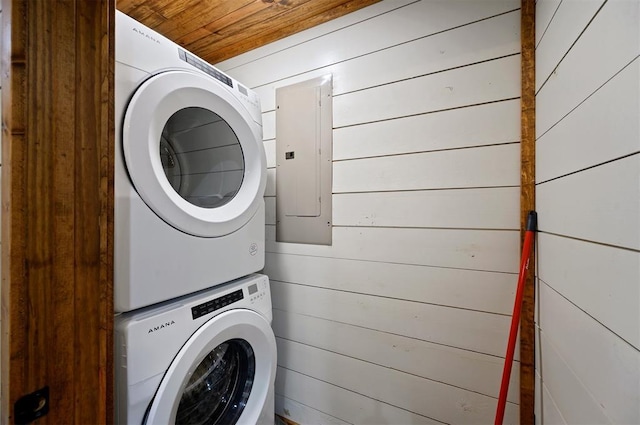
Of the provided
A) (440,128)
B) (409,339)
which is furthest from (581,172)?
(409,339)

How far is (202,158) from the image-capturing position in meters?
1.04

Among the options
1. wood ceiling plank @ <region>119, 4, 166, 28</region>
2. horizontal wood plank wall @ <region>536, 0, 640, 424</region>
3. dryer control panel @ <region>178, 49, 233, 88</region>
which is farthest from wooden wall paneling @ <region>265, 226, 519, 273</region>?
wood ceiling plank @ <region>119, 4, 166, 28</region>

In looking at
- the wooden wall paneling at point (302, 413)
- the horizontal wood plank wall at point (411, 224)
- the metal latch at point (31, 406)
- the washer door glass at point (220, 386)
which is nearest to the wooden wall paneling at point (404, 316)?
the horizontal wood plank wall at point (411, 224)

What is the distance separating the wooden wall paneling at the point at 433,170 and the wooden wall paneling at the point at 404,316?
49cm

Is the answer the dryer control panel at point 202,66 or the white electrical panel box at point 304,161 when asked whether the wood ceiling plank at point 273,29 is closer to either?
the white electrical panel box at point 304,161

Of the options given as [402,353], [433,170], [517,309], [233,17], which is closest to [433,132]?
[433,170]

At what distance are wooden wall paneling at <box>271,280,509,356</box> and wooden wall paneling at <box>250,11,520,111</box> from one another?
0.94m

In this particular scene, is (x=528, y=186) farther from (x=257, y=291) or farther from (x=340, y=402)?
(x=340, y=402)

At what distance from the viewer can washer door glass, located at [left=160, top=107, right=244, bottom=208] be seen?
937 mm

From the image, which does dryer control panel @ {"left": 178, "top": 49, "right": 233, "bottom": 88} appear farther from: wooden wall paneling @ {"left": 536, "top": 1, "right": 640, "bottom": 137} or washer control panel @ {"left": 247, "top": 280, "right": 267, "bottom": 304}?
wooden wall paneling @ {"left": 536, "top": 1, "right": 640, "bottom": 137}

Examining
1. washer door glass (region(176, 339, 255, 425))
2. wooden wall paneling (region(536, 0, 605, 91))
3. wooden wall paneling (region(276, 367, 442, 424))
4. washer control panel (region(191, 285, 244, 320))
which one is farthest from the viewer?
wooden wall paneling (region(276, 367, 442, 424))

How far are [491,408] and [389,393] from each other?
375mm

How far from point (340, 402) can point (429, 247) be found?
33.5 inches

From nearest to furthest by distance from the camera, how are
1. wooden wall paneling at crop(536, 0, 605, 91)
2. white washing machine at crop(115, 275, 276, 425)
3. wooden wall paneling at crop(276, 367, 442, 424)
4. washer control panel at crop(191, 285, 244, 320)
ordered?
wooden wall paneling at crop(536, 0, 605, 91), white washing machine at crop(115, 275, 276, 425), washer control panel at crop(191, 285, 244, 320), wooden wall paneling at crop(276, 367, 442, 424)
